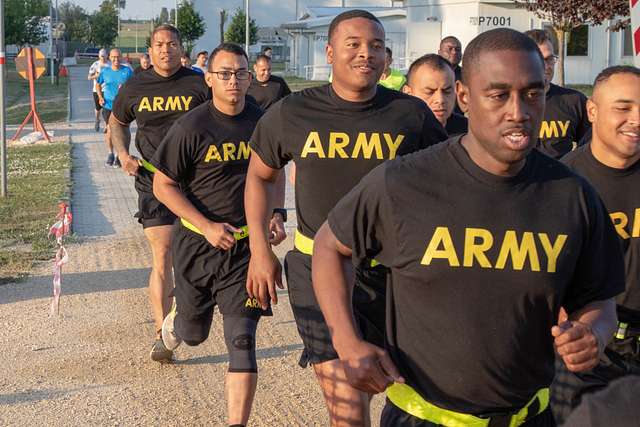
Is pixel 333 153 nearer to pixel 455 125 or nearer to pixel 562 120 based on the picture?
pixel 455 125

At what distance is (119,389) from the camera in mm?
6754

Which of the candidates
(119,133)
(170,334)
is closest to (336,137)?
(170,334)

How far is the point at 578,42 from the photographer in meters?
46.8

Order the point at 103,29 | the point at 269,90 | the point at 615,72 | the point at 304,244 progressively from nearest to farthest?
the point at 615,72 → the point at 304,244 → the point at 269,90 → the point at 103,29

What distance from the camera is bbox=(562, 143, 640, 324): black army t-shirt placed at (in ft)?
15.2

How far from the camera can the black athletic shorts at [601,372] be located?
4.46 m

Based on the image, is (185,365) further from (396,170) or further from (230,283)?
(396,170)

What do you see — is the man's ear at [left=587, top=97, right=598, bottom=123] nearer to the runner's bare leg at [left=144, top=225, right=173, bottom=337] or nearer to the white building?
the runner's bare leg at [left=144, top=225, right=173, bottom=337]

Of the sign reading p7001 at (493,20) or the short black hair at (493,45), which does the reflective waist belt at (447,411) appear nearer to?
the short black hair at (493,45)

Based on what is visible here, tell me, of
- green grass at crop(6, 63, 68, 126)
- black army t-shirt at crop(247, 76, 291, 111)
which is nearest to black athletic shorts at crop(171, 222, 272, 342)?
black army t-shirt at crop(247, 76, 291, 111)

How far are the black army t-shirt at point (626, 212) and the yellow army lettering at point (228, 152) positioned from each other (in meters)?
2.43

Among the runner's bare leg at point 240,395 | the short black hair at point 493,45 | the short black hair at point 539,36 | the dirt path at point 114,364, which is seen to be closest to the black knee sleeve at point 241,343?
the runner's bare leg at point 240,395

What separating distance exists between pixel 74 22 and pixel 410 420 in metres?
134

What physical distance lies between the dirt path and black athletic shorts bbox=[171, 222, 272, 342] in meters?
0.49
